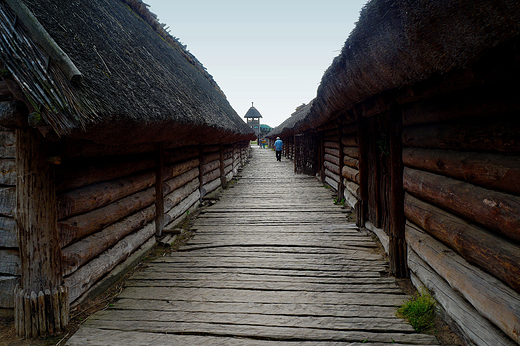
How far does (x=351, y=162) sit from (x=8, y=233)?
200 inches

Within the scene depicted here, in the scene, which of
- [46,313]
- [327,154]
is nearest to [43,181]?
[46,313]

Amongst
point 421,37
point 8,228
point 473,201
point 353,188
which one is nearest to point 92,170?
point 8,228

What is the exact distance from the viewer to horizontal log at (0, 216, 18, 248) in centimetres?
208

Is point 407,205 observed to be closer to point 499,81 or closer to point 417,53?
point 499,81

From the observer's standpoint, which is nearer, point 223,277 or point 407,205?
point 407,205

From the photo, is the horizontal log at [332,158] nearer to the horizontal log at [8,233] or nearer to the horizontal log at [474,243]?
the horizontal log at [474,243]

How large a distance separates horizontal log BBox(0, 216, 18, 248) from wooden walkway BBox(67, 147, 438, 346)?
0.86 meters

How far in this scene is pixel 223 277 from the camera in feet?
9.91

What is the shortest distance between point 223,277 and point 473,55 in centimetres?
281

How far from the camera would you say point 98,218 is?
2607mm

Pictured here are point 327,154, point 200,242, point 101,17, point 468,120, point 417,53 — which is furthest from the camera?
point 327,154

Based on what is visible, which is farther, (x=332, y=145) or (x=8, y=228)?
(x=332, y=145)

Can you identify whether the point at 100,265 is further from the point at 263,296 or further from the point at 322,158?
the point at 322,158

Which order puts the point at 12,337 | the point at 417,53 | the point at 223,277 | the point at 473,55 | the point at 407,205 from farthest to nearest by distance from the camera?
the point at 223,277 → the point at 407,205 → the point at 12,337 → the point at 417,53 → the point at 473,55
